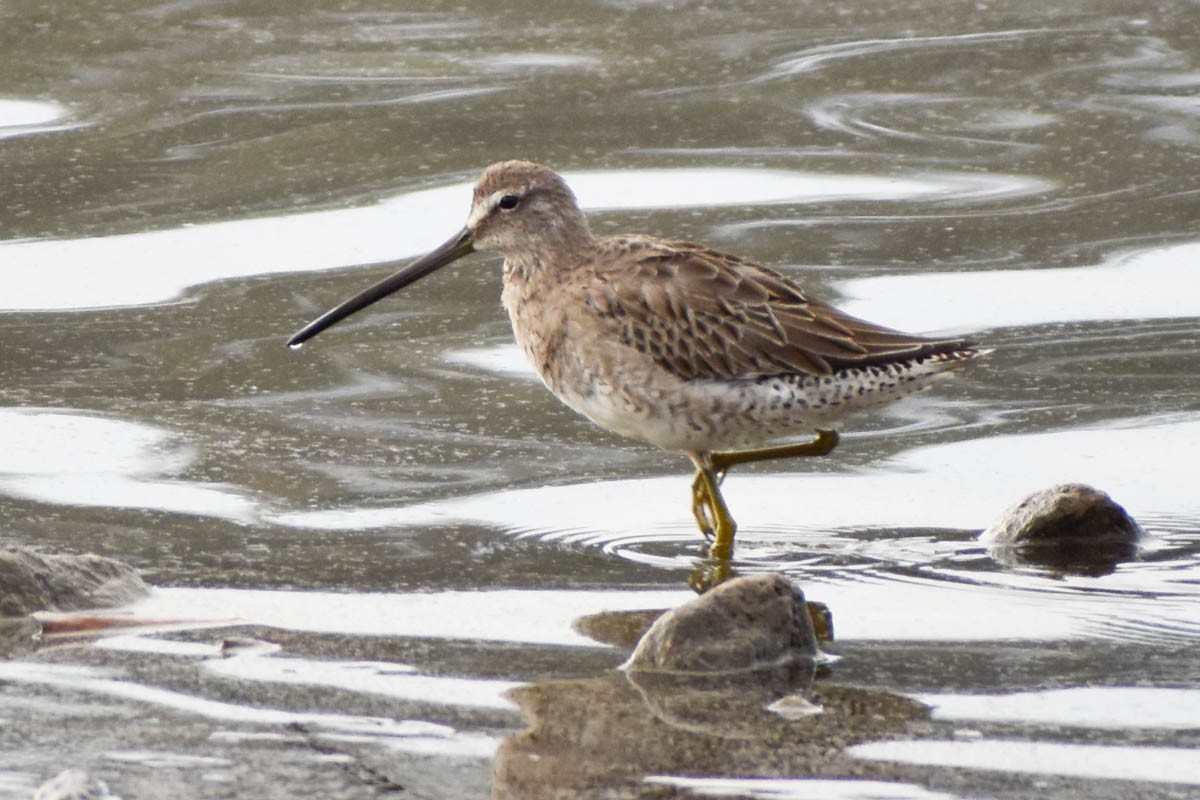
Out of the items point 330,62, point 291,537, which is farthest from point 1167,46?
point 291,537

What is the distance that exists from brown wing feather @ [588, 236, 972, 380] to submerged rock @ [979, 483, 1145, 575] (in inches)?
19.9

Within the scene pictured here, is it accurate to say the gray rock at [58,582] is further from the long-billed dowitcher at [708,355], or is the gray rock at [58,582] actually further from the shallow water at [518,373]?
the long-billed dowitcher at [708,355]

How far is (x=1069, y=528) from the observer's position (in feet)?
16.8

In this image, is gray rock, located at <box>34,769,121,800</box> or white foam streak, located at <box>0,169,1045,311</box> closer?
gray rock, located at <box>34,769,121,800</box>

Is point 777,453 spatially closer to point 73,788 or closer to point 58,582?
point 58,582

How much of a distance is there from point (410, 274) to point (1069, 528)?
202cm

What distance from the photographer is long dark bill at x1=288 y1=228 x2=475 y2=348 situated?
234 inches

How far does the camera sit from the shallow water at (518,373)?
400 cm

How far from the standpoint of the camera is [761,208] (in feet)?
26.7

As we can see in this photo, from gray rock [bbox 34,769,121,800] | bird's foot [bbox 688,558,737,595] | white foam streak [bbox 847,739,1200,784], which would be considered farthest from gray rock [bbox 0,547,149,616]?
white foam streak [bbox 847,739,1200,784]

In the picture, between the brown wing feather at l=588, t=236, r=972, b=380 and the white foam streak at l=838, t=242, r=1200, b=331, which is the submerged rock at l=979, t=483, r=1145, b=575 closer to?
the brown wing feather at l=588, t=236, r=972, b=380

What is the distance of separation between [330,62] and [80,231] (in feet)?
7.74

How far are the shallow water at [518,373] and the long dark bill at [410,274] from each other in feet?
1.00

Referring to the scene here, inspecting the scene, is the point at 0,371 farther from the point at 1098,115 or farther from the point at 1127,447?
the point at 1098,115
